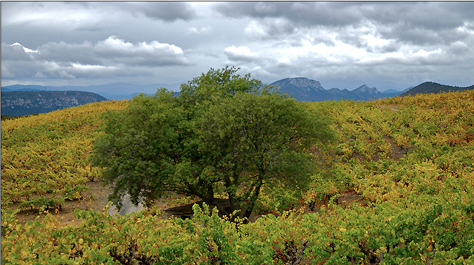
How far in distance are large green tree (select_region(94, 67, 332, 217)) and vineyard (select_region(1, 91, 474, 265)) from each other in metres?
1.71

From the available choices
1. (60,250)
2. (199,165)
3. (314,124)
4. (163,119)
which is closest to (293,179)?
(314,124)

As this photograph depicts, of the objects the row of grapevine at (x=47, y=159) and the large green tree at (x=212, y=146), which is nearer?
the large green tree at (x=212, y=146)

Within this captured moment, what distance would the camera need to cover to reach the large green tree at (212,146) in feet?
50.4

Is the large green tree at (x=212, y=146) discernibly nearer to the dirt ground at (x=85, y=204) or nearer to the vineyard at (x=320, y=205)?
the vineyard at (x=320, y=205)

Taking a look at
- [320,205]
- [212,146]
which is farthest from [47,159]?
[320,205]

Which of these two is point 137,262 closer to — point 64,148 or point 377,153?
point 377,153

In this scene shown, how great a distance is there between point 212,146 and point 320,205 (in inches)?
297

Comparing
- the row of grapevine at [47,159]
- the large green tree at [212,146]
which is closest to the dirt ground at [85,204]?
the row of grapevine at [47,159]

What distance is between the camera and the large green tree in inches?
604

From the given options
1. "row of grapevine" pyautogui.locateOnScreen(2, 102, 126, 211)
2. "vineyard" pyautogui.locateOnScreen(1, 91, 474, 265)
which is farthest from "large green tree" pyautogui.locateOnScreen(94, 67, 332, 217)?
"row of grapevine" pyautogui.locateOnScreen(2, 102, 126, 211)

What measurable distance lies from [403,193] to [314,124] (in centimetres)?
531

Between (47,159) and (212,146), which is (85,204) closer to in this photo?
(47,159)

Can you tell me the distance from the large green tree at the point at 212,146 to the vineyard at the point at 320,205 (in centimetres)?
171

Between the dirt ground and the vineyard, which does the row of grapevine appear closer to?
the vineyard
